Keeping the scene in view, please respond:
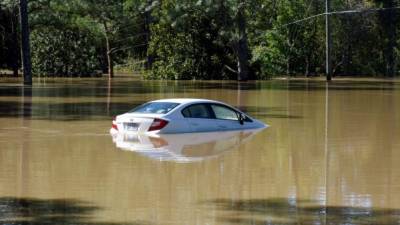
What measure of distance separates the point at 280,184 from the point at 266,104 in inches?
953

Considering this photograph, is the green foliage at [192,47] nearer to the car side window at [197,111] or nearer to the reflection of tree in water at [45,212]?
the car side window at [197,111]

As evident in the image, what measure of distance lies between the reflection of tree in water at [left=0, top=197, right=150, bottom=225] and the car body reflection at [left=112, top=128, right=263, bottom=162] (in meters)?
5.45

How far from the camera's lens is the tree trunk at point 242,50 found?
6688 cm

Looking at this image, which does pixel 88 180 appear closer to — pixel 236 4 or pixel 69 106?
pixel 69 106

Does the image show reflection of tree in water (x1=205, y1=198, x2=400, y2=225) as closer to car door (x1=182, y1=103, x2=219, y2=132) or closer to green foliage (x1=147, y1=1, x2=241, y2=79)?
car door (x1=182, y1=103, x2=219, y2=132)

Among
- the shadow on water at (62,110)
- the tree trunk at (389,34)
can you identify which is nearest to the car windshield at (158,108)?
the shadow on water at (62,110)

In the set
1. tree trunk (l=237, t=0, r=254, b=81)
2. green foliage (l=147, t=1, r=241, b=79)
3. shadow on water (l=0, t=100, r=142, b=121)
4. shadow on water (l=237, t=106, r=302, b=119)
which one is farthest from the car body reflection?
green foliage (l=147, t=1, r=241, b=79)

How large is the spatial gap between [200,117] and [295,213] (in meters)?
12.4

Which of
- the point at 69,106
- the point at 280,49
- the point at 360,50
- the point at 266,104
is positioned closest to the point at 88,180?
the point at 69,106

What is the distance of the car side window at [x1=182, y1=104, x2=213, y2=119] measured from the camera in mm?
23163

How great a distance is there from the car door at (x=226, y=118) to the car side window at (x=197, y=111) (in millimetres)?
231

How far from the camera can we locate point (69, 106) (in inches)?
1415

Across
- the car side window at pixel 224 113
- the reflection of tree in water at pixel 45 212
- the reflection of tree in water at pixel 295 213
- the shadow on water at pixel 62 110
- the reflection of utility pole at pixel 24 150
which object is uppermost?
the car side window at pixel 224 113

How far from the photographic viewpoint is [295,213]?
11234 millimetres
